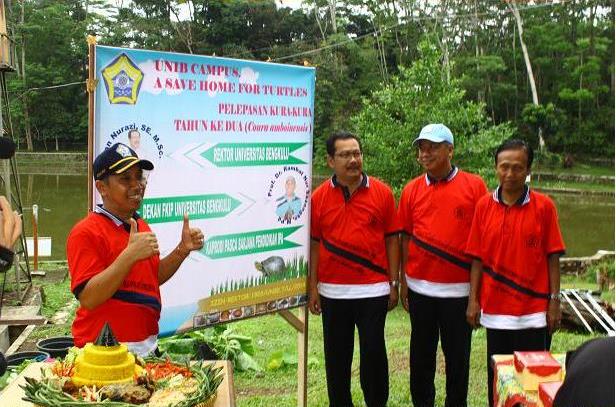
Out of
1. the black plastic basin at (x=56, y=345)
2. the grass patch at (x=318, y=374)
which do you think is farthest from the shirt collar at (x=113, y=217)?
the black plastic basin at (x=56, y=345)

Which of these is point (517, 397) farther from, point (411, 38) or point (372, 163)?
point (411, 38)

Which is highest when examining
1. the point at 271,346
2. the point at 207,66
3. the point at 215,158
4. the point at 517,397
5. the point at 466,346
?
the point at 207,66

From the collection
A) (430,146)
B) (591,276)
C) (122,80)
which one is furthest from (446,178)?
(591,276)

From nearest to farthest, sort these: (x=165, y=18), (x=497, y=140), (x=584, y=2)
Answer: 1. (x=497, y=140)
2. (x=165, y=18)
3. (x=584, y=2)

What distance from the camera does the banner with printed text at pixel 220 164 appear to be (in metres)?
2.97

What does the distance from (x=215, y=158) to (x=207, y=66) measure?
44 centimetres

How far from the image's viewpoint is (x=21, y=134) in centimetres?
3366

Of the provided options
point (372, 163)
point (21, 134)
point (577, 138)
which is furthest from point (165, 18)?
point (372, 163)

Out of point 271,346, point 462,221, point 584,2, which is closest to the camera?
point 462,221

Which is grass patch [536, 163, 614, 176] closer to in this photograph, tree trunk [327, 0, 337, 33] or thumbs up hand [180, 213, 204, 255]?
tree trunk [327, 0, 337, 33]

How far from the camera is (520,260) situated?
3.38 meters

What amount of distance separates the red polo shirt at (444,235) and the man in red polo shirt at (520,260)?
0.70ft

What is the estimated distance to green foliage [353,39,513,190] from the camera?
31.1ft

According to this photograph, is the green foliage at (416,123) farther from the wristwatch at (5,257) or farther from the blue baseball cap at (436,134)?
the wristwatch at (5,257)
